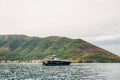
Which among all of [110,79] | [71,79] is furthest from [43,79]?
[110,79]

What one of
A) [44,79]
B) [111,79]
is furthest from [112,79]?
[44,79]

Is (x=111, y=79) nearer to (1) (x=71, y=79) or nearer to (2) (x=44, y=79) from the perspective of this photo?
(1) (x=71, y=79)

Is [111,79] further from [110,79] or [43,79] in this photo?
[43,79]

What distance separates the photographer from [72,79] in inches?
4240

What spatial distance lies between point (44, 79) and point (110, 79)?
25616 mm

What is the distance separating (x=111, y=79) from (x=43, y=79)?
86.6 ft

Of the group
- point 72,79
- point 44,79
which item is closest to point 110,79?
point 72,79

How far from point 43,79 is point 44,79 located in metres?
0.40

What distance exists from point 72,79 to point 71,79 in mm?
405

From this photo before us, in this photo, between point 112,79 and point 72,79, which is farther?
point 72,79

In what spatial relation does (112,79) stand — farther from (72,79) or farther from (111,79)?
(72,79)

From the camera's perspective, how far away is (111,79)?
101312 millimetres

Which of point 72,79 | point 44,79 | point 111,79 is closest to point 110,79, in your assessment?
point 111,79

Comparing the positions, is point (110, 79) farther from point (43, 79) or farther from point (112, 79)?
point (43, 79)
